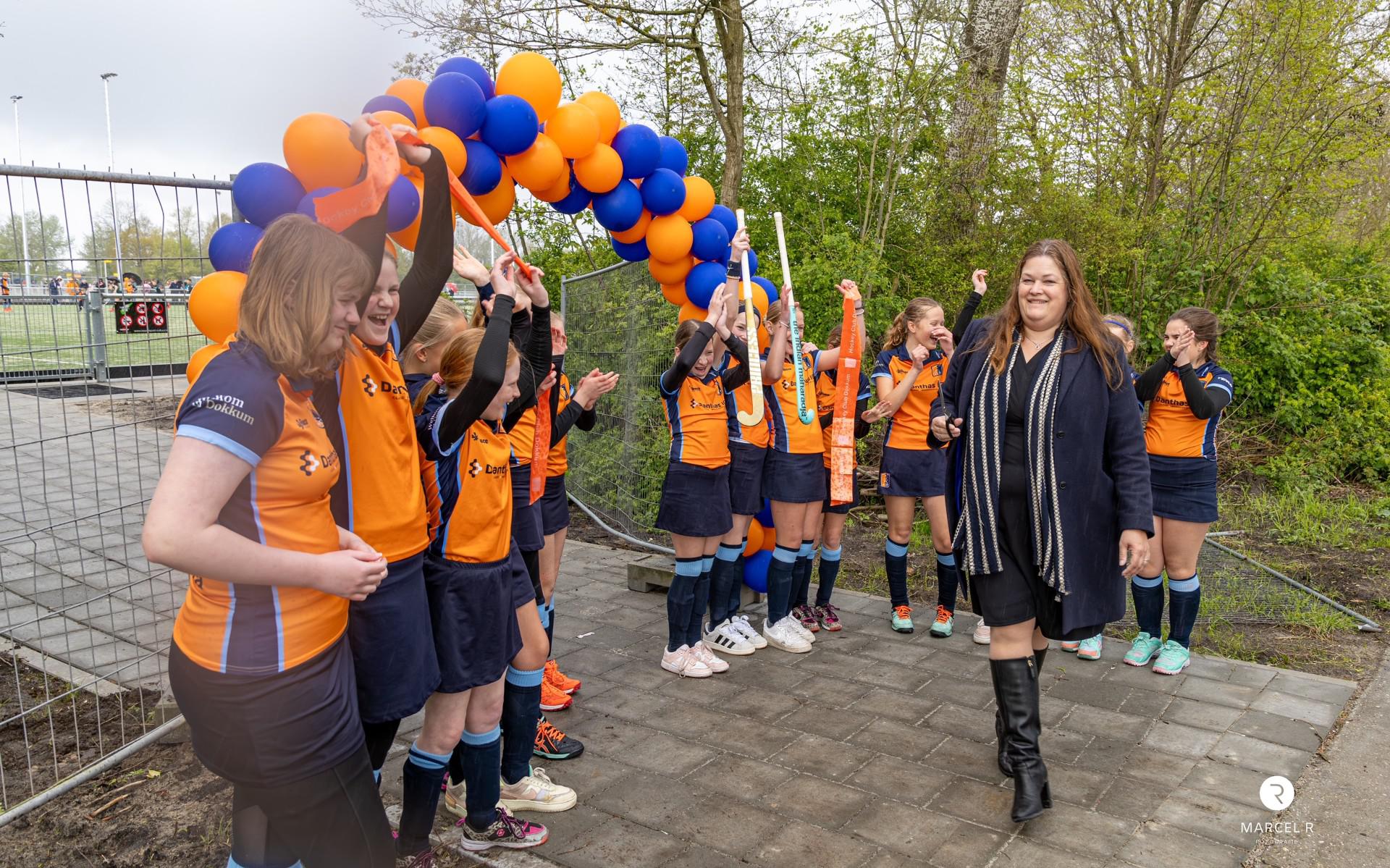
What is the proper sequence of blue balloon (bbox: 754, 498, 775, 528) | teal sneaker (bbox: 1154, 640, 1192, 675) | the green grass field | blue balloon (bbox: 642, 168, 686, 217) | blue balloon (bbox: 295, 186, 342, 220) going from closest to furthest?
blue balloon (bbox: 295, 186, 342, 220) < the green grass field < teal sneaker (bbox: 1154, 640, 1192, 675) < blue balloon (bbox: 642, 168, 686, 217) < blue balloon (bbox: 754, 498, 775, 528)

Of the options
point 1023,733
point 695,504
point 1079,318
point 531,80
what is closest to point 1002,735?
point 1023,733

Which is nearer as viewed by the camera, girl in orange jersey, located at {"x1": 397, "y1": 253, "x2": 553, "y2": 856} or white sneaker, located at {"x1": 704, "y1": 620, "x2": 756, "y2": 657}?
girl in orange jersey, located at {"x1": 397, "y1": 253, "x2": 553, "y2": 856}

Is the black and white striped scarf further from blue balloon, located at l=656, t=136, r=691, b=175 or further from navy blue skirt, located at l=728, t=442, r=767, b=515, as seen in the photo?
blue balloon, located at l=656, t=136, r=691, b=175

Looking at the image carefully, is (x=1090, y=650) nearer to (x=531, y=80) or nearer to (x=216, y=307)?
(x=531, y=80)

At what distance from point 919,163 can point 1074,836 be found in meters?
8.37

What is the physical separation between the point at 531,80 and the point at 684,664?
292cm

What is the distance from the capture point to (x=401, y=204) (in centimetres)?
324

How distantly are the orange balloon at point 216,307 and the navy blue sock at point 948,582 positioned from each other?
158 inches

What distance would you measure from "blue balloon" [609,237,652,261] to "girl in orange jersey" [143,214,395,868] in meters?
3.32

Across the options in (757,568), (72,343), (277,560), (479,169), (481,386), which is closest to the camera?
(277,560)

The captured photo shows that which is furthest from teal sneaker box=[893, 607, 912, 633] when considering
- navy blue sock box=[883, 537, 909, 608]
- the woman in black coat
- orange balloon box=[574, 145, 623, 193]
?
orange balloon box=[574, 145, 623, 193]

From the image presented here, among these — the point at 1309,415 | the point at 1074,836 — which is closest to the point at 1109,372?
the point at 1074,836

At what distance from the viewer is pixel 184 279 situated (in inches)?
143

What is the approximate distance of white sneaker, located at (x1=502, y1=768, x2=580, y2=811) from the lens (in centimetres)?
338
